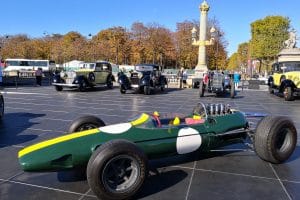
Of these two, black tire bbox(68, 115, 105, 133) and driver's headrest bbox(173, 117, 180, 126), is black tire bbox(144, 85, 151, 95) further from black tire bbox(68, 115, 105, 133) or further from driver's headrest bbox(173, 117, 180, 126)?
driver's headrest bbox(173, 117, 180, 126)

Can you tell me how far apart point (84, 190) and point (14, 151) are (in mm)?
2434

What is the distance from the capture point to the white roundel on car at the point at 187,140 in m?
5.04

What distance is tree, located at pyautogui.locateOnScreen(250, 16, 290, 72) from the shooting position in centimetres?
5538

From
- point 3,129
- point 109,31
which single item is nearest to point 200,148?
point 3,129

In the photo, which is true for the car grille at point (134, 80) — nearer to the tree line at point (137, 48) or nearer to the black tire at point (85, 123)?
the black tire at point (85, 123)

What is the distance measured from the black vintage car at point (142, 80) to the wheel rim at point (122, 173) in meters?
15.6

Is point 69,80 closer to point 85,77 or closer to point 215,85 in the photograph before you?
point 85,77

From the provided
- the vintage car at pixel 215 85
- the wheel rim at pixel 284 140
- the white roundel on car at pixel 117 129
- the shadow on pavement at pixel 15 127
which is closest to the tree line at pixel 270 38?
the vintage car at pixel 215 85

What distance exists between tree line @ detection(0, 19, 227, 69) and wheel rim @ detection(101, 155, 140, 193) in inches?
2110

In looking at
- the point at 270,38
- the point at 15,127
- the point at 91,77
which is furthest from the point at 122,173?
the point at 270,38

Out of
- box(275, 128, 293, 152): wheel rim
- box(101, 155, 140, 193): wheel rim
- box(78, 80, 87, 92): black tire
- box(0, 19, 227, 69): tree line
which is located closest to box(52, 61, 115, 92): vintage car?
box(78, 80, 87, 92): black tire

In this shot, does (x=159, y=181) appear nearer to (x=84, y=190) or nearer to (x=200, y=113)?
(x=84, y=190)

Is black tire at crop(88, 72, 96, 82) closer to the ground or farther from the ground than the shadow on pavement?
farther from the ground

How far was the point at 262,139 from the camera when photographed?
5.48 meters
